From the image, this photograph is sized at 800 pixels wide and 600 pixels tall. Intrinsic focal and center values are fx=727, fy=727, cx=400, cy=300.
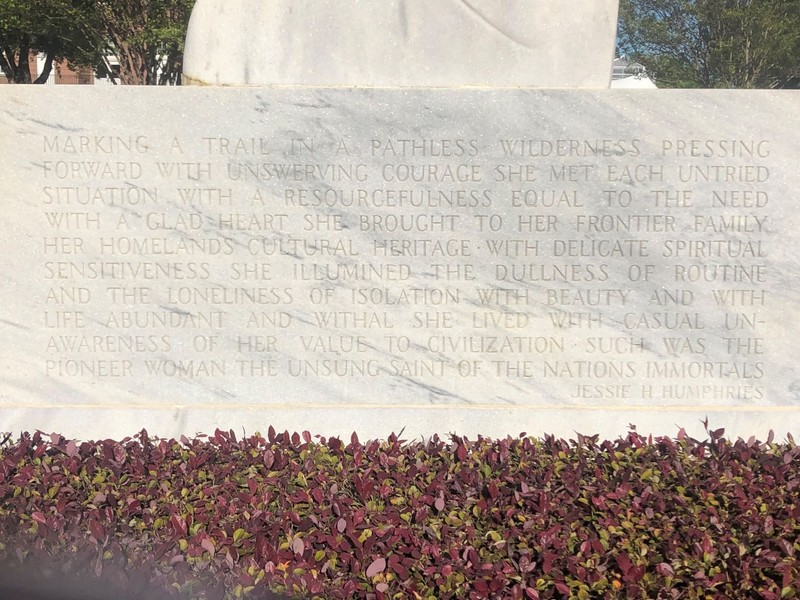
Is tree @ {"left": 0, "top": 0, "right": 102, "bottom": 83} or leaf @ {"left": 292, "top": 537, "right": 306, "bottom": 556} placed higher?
tree @ {"left": 0, "top": 0, "right": 102, "bottom": 83}

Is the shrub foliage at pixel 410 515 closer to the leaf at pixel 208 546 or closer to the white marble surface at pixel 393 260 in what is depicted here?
the leaf at pixel 208 546

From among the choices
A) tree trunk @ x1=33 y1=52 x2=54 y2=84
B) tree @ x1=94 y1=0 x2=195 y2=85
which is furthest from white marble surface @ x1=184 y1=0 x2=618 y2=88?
tree trunk @ x1=33 y1=52 x2=54 y2=84

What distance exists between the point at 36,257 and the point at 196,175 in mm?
987

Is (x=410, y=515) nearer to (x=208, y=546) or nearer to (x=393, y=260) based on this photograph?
(x=208, y=546)

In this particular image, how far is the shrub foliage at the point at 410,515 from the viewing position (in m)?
2.50

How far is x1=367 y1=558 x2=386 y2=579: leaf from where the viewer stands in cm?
256

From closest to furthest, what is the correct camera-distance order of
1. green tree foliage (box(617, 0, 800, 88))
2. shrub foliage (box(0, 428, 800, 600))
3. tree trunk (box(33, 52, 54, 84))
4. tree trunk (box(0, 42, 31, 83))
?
1. shrub foliage (box(0, 428, 800, 600))
2. green tree foliage (box(617, 0, 800, 88))
3. tree trunk (box(0, 42, 31, 83))
4. tree trunk (box(33, 52, 54, 84))

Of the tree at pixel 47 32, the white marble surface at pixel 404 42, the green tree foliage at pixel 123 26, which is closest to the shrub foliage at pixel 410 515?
the white marble surface at pixel 404 42

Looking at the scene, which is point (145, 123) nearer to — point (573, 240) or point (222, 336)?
point (222, 336)

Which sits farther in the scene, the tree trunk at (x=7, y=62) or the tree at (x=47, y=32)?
the tree trunk at (x=7, y=62)

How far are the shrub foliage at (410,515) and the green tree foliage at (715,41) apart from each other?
79.1 feet

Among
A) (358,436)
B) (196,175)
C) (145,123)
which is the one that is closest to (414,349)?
(358,436)

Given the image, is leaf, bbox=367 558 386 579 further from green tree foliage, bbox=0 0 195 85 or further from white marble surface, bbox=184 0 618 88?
green tree foliage, bbox=0 0 195 85

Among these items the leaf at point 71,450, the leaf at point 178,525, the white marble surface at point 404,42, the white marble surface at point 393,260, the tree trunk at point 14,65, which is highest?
the tree trunk at point 14,65
